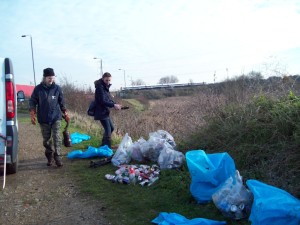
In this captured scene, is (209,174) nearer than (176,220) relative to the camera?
No

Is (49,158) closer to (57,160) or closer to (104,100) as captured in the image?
(57,160)

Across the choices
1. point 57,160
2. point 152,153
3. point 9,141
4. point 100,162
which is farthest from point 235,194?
point 57,160

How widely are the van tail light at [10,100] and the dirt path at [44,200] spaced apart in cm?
118

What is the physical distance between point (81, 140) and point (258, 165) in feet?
20.1

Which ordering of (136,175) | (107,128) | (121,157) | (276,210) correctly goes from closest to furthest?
(276,210) → (136,175) → (121,157) → (107,128)

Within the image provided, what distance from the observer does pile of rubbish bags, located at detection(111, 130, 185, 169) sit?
19.5 feet

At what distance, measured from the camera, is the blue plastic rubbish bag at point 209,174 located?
427cm

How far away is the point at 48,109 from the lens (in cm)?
640

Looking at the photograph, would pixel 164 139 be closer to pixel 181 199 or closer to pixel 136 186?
pixel 136 186

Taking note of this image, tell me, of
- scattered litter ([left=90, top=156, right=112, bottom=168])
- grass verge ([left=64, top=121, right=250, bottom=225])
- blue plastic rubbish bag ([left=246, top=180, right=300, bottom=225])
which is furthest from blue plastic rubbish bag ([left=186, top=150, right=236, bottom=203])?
scattered litter ([left=90, top=156, right=112, bottom=168])

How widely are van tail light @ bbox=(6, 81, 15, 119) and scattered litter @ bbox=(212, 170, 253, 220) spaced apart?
344cm

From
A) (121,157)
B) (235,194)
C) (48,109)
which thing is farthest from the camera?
(121,157)

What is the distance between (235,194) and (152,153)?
2866mm

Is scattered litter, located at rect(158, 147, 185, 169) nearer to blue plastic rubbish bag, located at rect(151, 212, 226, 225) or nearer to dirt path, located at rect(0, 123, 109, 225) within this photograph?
dirt path, located at rect(0, 123, 109, 225)
